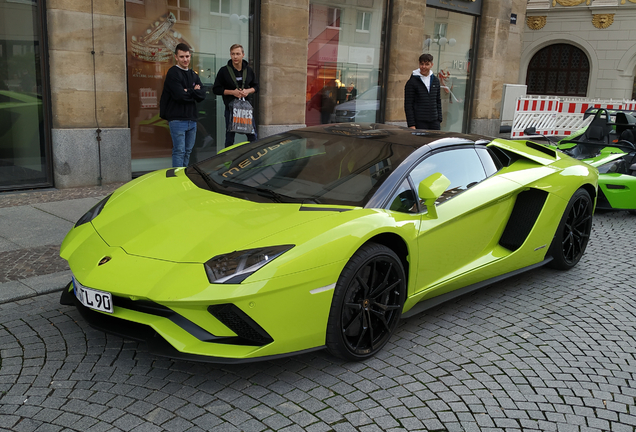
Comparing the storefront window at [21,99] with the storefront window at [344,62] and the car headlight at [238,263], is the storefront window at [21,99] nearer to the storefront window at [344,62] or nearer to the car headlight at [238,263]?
the storefront window at [344,62]

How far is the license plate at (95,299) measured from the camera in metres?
3.13

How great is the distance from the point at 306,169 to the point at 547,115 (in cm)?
1570

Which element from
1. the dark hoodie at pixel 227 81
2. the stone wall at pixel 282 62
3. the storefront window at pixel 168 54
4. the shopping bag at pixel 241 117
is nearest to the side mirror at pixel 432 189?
the shopping bag at pixel 241 117

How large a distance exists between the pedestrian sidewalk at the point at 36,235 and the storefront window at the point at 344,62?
514 cm

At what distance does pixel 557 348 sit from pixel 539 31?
32281mm

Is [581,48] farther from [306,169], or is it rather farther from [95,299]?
[95,299]

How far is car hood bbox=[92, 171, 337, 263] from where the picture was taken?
323cm

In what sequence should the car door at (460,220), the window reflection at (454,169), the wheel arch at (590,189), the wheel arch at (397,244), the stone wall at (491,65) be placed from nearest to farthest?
the wheel arch at (397,244) < the car door at (460,220) < the window reflection at (454,169) < the wheel arch at (590,189) < the stone wall at (491,65)

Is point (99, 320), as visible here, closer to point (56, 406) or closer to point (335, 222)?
point (56, 406)

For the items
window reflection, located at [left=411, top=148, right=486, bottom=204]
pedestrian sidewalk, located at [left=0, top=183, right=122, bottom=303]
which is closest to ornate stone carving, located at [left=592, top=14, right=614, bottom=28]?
pedestrian sidewalk, located at [left=0, top=183, right=122, bottom=303]

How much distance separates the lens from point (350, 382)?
3311 millimetres

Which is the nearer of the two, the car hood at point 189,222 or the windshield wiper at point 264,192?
the car hood at point 189,222

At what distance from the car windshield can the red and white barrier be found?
44.7 ft

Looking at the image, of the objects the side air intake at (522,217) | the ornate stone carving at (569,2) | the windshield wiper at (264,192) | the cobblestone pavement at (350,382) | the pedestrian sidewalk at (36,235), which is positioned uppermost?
the ornate stone carving at (569,2)
